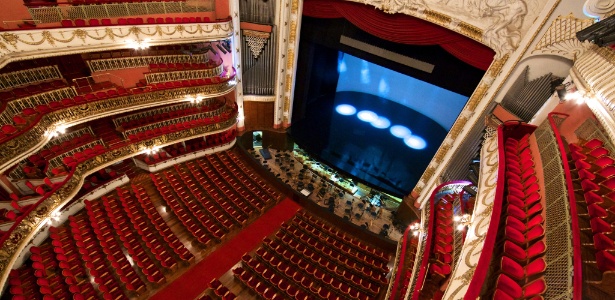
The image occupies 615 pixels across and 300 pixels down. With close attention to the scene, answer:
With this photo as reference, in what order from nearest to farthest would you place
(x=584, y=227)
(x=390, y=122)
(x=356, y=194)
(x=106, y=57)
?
(x=584, y=227) < (x=106, y=57) < (x=356, y=194) < (x=390, y=122)

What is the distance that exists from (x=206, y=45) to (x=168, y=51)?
185cm

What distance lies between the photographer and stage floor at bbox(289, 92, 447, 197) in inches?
562

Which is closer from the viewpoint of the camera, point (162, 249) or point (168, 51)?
point (162, 249)

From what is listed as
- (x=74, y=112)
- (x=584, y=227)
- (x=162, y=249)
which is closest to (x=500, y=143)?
(x=584, y=227)

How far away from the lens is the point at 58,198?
29.3 ft

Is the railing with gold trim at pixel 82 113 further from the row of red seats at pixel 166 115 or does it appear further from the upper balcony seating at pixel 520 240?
the upper balcony seating at pixel 520 240

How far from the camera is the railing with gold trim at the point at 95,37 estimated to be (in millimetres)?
7684

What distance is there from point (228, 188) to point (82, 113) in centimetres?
629

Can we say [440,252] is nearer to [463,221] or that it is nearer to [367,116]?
[463,221]

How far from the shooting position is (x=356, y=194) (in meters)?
14.8

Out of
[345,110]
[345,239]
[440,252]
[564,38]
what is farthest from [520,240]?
[345,110]

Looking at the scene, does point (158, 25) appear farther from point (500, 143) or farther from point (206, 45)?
point (500, 143)

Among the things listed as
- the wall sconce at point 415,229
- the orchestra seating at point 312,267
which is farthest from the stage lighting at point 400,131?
the wall sconce at point 415,229

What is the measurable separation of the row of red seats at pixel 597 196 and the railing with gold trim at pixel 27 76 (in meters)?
15.8
